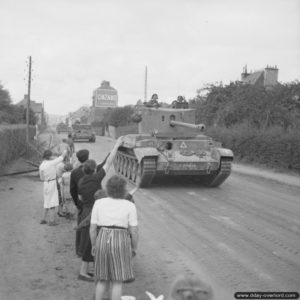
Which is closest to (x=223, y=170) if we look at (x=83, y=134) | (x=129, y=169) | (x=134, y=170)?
(x=134, y=170)

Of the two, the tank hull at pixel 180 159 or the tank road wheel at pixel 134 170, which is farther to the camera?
the tank road wheel at pixel 134 170

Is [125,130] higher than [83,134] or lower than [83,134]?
higher

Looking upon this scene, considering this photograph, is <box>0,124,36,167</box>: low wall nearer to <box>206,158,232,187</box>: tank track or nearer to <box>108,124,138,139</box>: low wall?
<box>206,158,232,187</box>: tank track

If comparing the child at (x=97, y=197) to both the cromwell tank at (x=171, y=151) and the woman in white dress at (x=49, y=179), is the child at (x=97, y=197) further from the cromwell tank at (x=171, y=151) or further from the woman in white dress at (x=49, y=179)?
the cromwell tank at (x=171, y=151)

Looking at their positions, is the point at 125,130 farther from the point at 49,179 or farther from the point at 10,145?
the point at 49,179

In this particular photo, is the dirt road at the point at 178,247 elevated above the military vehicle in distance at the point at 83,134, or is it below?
below

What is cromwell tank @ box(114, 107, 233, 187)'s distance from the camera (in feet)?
43.9

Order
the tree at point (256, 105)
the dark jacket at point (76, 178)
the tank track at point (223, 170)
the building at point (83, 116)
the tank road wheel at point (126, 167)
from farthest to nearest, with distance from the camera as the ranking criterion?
the building at point (83, 116) → the tree at point (256, 105) → the tank road wheel at point (126, 167) → the tank track at point (223, 170) → the dark jacket at point (76, 178)

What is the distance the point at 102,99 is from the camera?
4171 inches

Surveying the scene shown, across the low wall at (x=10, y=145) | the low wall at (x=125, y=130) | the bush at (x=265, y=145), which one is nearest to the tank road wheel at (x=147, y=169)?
the low wall at (x=10, y=145)

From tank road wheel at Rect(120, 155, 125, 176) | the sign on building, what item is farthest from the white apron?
the sign on building

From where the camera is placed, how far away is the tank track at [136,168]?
13141 mm

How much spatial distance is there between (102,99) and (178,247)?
100032mm

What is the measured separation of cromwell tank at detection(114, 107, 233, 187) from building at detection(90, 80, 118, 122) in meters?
86.2
